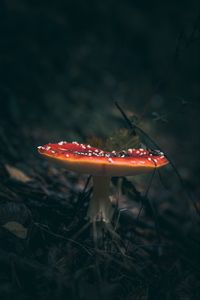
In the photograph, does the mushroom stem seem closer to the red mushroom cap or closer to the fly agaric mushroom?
the fly agaric mushroom

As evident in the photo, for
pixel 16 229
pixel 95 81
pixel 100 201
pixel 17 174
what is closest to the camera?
pixel 16 229

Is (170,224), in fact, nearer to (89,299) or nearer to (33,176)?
(33,176)

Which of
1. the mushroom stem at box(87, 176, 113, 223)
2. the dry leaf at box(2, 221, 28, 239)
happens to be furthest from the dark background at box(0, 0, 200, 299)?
the mushroom stem at box(87, 176, 113, 223)

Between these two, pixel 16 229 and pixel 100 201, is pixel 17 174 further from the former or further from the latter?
pixel 16 229

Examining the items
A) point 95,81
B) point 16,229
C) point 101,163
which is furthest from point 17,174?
point 95,81

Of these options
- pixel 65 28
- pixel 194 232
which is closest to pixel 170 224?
pixel 194 232

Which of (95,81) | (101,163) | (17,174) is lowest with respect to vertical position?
(101,163)

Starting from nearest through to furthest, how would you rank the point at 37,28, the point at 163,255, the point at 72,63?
the point at 163,255
the point at 37,28
the point at 72,63
